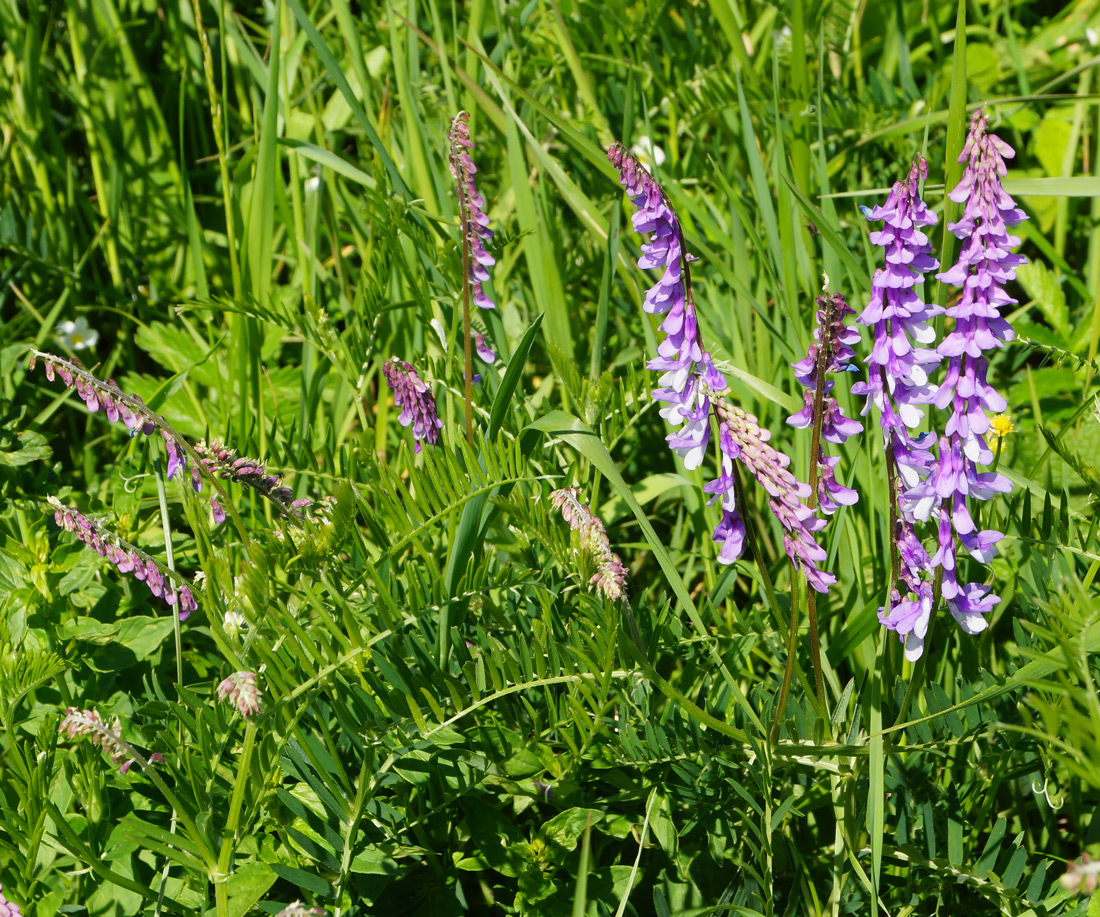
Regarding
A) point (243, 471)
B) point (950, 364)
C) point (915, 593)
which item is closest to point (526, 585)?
point (243, 471)

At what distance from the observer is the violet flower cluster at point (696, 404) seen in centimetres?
108

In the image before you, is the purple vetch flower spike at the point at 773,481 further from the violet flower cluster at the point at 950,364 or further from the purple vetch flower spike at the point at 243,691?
the purple vetch flower spike at the point at 243,691

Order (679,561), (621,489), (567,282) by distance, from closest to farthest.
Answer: (621,489), (679,561), (567,282)

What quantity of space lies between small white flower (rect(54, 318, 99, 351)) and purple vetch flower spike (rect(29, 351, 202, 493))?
42.9 inches

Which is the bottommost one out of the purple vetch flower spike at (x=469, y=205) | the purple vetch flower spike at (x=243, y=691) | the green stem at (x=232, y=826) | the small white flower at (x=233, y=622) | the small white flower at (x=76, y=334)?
the green stem at (x=232, y=826)

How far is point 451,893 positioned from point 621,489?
1.98 ft

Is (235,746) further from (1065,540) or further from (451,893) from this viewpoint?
(1065,540)

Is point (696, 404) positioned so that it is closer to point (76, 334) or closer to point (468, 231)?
point (468, 231)

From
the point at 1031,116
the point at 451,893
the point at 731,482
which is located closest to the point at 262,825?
the point at 451,893

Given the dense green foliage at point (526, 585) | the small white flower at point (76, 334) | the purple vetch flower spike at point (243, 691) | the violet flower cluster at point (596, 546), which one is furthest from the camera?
the small white flower at point (76, 334)

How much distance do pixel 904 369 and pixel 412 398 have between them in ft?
2.31

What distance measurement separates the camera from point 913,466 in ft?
3.76

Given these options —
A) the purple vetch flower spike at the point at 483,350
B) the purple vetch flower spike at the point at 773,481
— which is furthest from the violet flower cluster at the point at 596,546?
the purple vetch flower spike at the point at 483,350

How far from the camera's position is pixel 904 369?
1087mm
